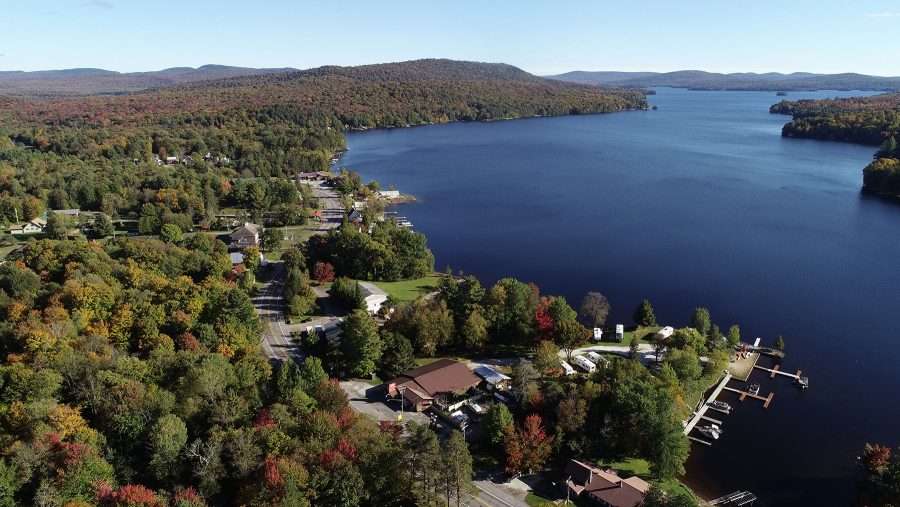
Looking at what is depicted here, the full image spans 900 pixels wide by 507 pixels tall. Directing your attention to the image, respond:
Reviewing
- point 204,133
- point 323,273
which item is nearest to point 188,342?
point 323,273

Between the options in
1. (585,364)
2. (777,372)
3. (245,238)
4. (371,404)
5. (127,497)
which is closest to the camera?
(127,497)

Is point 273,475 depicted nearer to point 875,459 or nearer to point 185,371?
point 185,371

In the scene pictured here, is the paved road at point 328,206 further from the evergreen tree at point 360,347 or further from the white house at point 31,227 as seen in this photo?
the evergreen tree at point 360,347

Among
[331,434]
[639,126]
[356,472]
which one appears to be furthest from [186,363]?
[639,126]

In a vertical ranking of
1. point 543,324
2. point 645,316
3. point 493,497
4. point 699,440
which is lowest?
point 699,440

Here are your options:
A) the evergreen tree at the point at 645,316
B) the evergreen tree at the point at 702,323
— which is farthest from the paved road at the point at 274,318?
the evergreen tree at the point at 702,323

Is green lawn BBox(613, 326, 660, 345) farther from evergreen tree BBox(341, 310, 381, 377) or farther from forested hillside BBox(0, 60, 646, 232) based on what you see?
forested hillside BBox(0, 60, 646, 232)

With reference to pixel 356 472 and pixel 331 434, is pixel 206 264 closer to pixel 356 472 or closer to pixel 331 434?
pixel 331 434

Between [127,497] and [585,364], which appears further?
[585,364]

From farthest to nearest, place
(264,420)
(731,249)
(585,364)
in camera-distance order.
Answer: (731,249), (585,364), (264,420)
